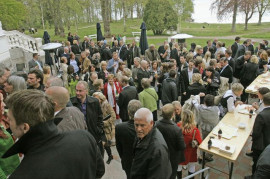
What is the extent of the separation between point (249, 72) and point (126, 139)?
6.42m

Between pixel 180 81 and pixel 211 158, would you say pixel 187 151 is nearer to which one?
pixel 211 158

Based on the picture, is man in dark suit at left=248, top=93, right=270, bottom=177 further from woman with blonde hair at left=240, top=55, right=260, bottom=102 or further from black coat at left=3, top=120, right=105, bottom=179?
woman with blonde hair at left=240, top=55, right=260, bottom=102

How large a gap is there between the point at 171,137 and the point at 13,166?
99.2 inches

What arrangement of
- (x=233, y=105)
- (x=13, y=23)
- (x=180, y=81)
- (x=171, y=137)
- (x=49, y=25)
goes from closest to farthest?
1. (x=171, y=137)
2. (x=233, y=105)
3. (x=180, y=81)
4. (x=13, y=23)
5. (x=49, y=25)

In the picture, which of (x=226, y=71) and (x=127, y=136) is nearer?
(x=127, y=136)

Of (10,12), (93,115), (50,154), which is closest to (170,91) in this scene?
(93,115)

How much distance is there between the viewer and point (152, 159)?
8.95 feet

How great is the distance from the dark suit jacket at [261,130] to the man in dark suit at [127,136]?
2393 millimetres

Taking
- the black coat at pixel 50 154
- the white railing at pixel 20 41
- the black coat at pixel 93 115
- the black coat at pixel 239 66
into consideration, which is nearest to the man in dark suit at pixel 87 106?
the black coat at pixel 93 115

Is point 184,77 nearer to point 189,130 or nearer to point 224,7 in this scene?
point 189,130

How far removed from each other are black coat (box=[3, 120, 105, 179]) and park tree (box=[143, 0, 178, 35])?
2814cm

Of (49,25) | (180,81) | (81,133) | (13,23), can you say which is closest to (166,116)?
(81,133)

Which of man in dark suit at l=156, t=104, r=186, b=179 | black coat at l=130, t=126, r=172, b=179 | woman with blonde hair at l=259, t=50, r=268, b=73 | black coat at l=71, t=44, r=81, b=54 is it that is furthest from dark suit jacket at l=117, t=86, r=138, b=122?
black coat at l=71, t=44, r=81, b=54

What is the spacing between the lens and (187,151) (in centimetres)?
447
